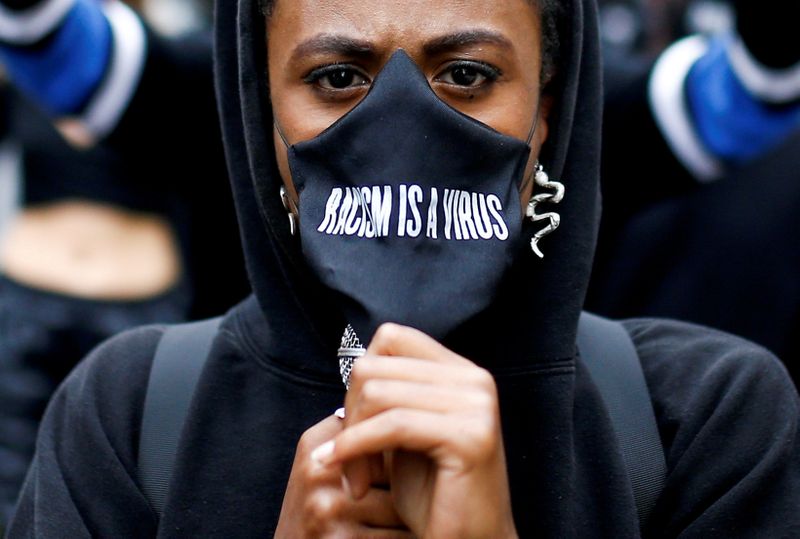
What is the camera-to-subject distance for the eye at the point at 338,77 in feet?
6.96

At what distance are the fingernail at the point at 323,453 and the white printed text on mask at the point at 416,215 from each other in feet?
1.07

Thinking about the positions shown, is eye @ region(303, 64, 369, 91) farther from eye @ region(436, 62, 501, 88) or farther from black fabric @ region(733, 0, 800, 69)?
black fabric @ region(733, 0, 800, 69)

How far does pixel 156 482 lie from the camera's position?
2125 millimetres

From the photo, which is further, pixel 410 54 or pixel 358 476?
pixel 410 54

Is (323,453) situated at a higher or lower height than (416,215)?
lower

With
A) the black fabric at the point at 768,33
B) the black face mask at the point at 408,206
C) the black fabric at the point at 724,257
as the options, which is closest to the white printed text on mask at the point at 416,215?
the black face mask at the point at 408,206

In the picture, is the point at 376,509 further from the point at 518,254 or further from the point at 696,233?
the point at 696,233

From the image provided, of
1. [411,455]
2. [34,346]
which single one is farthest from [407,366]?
[34,346]

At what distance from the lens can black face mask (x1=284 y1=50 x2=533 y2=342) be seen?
1916 millimetres

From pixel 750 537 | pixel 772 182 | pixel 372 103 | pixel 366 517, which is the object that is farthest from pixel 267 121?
pixel 772 182

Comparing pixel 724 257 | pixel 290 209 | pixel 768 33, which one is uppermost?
pixel 768 33

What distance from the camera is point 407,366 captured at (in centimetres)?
175

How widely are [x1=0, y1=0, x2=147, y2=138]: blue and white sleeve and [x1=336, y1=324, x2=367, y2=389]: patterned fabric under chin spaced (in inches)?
61.5

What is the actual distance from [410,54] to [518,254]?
374 millimetres
